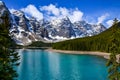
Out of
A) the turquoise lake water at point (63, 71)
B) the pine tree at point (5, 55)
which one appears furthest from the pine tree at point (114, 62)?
the turquoise lake water at point (63, 71)

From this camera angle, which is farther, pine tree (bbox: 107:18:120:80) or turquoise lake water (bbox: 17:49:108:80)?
turquoise lake water (bbox: 17:49:108:80)

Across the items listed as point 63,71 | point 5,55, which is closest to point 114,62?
point 5,55

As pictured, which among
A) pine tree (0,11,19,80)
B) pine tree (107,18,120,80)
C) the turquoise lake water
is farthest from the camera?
the turquoise lake water

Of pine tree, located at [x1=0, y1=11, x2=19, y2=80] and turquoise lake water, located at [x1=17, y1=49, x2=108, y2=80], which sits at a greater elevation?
pine tree, located at [x1=0, y1=11, x2=19, y2=80]

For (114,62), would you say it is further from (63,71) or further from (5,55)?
(63,71)

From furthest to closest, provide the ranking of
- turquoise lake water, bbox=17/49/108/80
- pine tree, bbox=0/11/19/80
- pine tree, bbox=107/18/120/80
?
turquoise lake water, bbox=17/49/108/80 → pine tree, bbox=107/18/120/80 → pine tree, bbox=0/11/19/80

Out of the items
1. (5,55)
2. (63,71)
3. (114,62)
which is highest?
(5,55)

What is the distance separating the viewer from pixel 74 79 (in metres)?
75.9

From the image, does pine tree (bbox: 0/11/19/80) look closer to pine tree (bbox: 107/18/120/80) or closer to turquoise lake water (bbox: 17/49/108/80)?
pine tree (bbox: 107/18/120/80)

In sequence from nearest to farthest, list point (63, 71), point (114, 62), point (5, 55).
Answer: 1. point (5, 55)
2. point (114, 62)
3. point (63, 71)

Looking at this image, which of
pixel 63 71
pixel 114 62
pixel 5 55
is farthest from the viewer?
pixel 63 71

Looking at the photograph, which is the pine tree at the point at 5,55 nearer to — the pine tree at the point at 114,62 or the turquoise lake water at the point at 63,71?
the pine tree at the point at 114,62

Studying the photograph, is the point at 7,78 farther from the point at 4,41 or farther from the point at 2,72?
the point at 4,41

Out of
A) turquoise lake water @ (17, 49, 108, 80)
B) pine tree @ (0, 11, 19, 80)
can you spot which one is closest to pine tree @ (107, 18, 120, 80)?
pine tree @ (0, 11, 19, 80)
